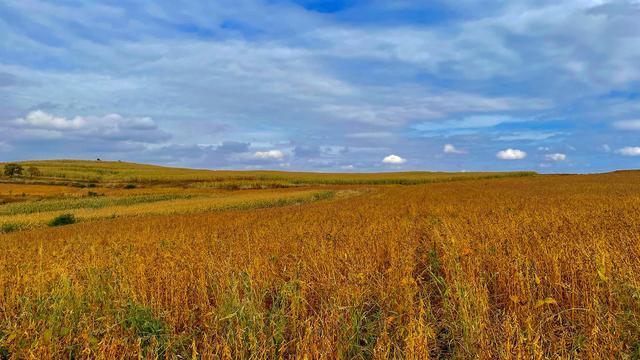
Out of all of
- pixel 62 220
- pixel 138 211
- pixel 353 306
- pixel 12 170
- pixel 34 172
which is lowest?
pixel 62 220

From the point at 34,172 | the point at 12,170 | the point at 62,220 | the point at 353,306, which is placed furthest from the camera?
the point at 34,172

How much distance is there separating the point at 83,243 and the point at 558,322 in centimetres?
1226

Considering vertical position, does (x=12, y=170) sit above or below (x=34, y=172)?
above

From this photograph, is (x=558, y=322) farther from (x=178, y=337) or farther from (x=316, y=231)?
(x=316, y=231)

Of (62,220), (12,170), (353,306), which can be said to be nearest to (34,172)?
(12,170)

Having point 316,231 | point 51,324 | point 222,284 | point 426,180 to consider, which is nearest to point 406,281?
point 222,284

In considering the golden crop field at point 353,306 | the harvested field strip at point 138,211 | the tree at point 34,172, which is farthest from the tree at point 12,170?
the golden crop field at point 353,306

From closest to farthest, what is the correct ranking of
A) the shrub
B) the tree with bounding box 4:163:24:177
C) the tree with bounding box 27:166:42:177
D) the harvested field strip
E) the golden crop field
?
the golden crop field, the shrub, the harvested field strip, the tree with bounding box 4:163:24:177, the tree with bounding box 27:166:42:177

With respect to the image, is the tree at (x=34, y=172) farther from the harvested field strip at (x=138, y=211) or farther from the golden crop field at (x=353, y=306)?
the golden crop field at (x=353, y=306)

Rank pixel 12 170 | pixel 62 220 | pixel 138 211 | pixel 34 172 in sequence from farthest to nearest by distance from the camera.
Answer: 1. pixel 34 172
2. pixel 12 170
3. pixel 138 211
4. pixel 62 220

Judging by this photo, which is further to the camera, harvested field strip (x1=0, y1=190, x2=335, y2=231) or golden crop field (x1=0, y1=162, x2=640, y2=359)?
harvested field strip (x1=0, y1=190, x2=335, y2=231)

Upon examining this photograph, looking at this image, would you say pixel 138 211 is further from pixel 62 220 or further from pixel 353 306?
pixel 353 306

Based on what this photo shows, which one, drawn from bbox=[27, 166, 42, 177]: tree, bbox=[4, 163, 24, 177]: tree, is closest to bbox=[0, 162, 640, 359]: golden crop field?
bbox=[27, 166, 42, 177]: tree

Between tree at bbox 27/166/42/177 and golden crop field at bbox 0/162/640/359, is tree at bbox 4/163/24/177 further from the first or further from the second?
golden crop field at bbox 0/162/640/359
